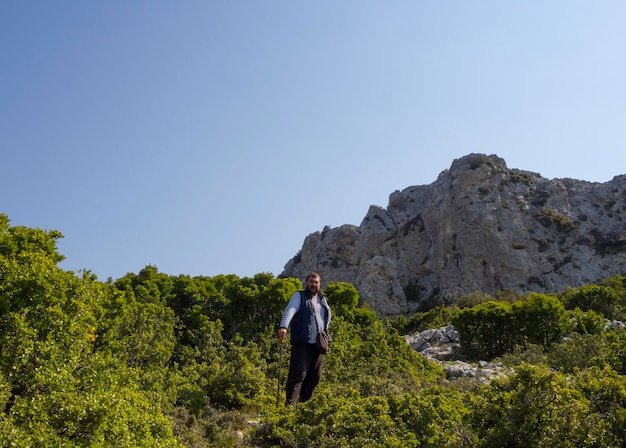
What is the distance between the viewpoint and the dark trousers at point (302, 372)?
7426mm

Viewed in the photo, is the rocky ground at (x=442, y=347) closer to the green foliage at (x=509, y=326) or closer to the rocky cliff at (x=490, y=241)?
the green foliage at (x=509, y=326)

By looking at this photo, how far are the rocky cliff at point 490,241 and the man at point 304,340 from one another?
4797 cm

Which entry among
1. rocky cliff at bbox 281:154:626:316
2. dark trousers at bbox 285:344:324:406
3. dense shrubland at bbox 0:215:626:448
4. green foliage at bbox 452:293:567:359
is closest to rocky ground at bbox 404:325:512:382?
green foliage at bbox 452:293:567:359

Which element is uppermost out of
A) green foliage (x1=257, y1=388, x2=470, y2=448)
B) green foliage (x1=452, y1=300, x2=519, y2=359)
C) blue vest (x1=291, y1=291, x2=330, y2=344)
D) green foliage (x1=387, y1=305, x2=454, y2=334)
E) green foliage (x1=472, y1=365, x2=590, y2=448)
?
green foliage (x1=387, y1=305, x2=454, y2=334)

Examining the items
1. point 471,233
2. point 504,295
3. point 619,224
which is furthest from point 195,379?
point 619,224

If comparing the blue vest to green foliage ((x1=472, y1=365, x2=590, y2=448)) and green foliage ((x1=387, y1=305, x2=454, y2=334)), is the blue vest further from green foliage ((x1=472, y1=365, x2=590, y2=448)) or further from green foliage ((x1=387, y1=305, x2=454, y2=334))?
green foliage ((x1=387, y1=305, x2=454, y2=334))

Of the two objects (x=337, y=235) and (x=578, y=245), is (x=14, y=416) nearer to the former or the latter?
(x=578, y=245)

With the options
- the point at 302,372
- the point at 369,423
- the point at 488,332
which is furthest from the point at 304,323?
the point at 488,332

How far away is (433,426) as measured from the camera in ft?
Answer: 17.6

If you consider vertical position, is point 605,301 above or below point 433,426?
above

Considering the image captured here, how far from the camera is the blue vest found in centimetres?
745

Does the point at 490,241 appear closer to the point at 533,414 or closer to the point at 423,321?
the point at 423,321

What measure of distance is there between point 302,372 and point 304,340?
0.47 metres

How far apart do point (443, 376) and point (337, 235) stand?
191 feet
